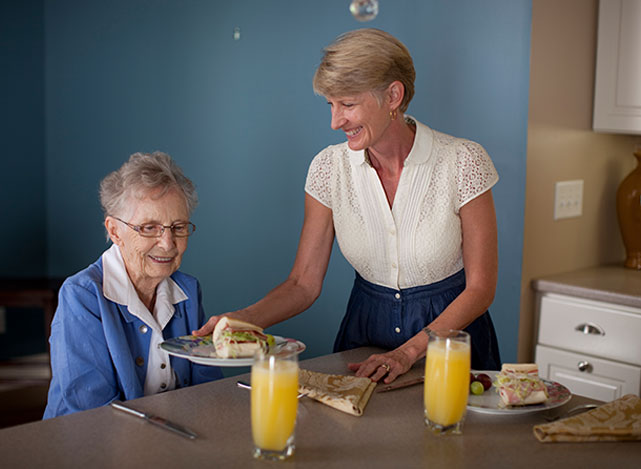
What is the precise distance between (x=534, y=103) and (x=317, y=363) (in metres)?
1.30

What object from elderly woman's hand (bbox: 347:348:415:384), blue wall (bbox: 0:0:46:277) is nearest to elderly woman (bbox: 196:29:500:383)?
elderly woman's hand (bbox: 347:348:415:384)

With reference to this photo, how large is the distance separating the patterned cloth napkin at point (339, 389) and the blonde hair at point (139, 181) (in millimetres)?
588

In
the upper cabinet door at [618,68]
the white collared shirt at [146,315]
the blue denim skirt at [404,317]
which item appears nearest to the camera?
the white collared shirt at [146,315]

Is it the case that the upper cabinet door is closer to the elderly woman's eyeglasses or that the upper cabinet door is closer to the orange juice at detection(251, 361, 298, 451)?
the elderly woman's eyeglasses

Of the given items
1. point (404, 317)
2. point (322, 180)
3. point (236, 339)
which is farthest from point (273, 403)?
point (322, 180)

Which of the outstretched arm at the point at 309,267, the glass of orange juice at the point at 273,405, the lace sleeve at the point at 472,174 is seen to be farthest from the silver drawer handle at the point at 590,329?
the glass of orange juice at the point at 273,405

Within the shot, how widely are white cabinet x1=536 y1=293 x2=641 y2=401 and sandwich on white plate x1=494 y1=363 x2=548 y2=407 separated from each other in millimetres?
1107

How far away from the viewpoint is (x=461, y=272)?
2.12 m

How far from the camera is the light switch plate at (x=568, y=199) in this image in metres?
2.79

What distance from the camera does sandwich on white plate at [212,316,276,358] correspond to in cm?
158

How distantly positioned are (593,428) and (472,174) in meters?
0.79

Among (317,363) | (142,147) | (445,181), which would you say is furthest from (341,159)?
(142,147)

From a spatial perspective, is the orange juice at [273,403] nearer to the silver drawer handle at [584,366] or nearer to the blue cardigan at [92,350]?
the blue cardigan at [92,350]

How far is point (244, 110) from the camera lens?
10.9 ft
